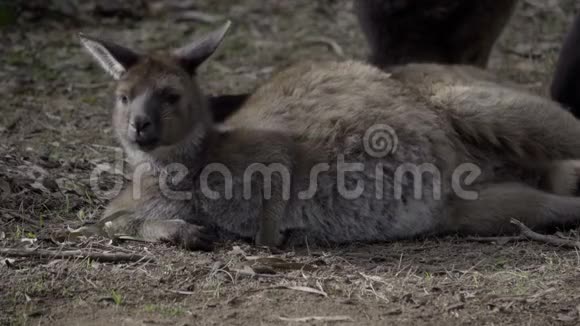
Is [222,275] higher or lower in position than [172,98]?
lower

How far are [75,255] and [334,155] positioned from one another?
144 cm

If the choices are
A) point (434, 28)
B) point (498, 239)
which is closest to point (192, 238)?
point (498, 239)

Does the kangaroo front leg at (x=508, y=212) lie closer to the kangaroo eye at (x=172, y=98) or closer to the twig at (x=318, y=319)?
the twig at (x=318, y=319)

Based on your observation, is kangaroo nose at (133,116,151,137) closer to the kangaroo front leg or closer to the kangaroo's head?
the kangaroo's head

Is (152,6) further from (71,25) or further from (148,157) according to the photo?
(148,157)

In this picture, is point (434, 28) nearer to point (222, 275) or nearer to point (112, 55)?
point (112, 55)

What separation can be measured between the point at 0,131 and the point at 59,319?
3.14 metres

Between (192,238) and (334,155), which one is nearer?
(192,238)

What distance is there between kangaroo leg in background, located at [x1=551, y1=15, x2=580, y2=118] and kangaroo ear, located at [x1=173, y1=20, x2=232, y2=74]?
253 cm

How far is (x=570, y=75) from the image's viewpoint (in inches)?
239

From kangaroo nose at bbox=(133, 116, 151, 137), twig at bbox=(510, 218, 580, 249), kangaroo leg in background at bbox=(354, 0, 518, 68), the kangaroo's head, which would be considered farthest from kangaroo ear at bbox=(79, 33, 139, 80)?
kangaroo leg in background at bbox=(354, 0, 518, 68)

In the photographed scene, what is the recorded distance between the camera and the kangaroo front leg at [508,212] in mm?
4926

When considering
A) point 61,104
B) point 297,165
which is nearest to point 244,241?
point 297,165

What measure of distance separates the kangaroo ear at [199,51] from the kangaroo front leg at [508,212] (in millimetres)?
1543
